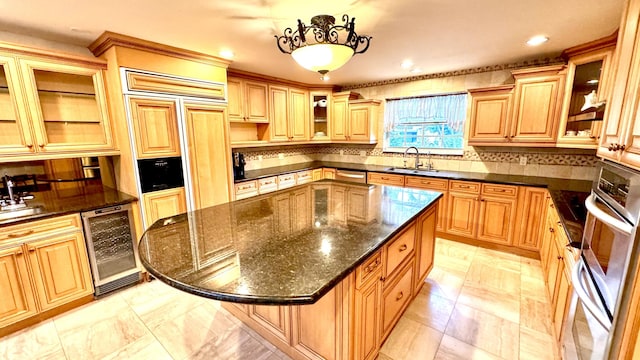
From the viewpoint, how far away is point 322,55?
158 cm

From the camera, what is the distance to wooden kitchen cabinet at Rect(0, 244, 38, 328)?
1857 millimetres

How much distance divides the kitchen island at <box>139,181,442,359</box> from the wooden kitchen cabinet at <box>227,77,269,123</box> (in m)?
1.89

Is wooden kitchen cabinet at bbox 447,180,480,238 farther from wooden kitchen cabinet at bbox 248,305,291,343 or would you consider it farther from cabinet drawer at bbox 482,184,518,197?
wooden kitchen cabinet at bbox 248,305,291,343

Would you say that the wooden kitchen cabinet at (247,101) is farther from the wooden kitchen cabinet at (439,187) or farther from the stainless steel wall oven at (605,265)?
the stainless steel wall oven at (605,265)

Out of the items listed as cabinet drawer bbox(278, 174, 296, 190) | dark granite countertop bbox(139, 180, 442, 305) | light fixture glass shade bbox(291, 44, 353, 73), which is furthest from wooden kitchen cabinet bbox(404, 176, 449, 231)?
light fixture glass shade bbox(291, 44, 353, 73)

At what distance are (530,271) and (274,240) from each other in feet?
9.36

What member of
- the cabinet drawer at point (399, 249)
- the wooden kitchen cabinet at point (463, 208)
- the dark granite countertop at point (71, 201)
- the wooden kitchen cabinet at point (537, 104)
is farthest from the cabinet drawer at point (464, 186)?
the dark granite countertop at point (71, 201)

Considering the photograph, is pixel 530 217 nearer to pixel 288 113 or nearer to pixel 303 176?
pixel 303 176

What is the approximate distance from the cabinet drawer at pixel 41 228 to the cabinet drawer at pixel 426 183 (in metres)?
3.57

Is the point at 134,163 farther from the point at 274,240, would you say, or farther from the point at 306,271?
the point at 306,271

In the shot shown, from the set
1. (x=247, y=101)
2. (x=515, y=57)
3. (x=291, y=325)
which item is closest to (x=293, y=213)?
(x=291, y=325)

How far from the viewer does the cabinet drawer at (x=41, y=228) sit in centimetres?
185

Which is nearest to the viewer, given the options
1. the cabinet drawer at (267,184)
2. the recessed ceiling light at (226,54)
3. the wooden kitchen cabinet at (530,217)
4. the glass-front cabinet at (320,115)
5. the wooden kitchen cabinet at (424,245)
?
the wooden kitchen cabinet at (424,245)

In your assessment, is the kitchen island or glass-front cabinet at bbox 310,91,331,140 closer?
the kitchen island
